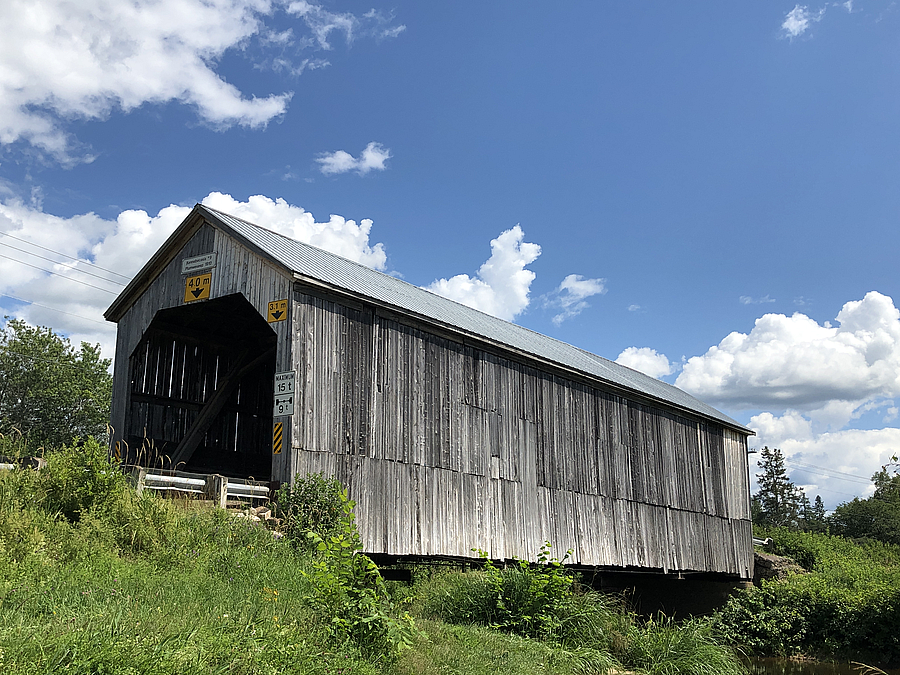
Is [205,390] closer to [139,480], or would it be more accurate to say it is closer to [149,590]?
[139,480]

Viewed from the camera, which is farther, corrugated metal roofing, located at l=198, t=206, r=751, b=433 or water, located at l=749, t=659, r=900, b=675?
water, located at l=749, t=659, r=900, b=675

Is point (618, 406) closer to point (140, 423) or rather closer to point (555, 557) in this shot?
point (555, 557)

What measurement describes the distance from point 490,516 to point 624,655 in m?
4.28

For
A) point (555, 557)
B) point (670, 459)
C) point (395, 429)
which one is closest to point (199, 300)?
point (395, 429)

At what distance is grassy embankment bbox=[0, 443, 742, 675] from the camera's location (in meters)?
5.97

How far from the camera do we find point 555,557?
17.7 meters

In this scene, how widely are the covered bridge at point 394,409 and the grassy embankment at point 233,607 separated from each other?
1790 mm

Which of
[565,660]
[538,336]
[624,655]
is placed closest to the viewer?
[565,660]

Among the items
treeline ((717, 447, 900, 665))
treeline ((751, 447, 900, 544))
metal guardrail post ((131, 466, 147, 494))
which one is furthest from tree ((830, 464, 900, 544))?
metal guardrail post ((131, 466, 147, 494))

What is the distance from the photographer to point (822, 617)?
22.7 metres

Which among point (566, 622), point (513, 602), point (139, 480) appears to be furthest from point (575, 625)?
point (139, 480)

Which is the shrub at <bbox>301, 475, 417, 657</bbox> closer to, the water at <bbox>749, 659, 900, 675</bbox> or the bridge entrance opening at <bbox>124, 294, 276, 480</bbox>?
the bridge entrance opening at <bbox>124, 294, 276, 480</bbox>

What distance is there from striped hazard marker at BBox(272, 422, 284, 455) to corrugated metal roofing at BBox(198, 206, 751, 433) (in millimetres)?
2546

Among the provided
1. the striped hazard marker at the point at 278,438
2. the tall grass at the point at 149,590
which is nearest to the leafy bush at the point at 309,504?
the striped hazard marker at the point at 278,438
